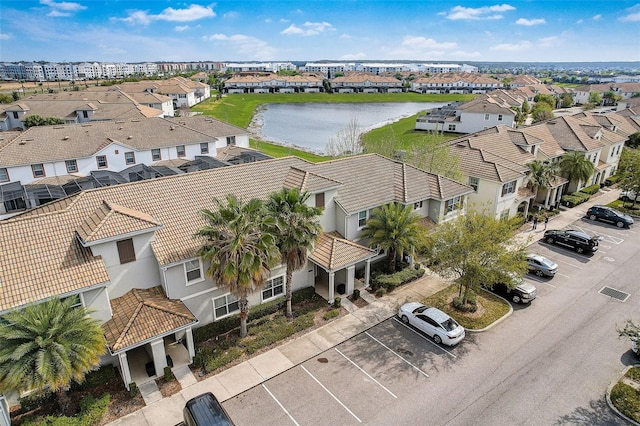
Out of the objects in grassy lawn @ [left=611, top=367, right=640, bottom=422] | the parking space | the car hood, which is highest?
the car hood

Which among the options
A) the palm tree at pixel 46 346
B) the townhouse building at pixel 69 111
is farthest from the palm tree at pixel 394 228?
the townhouse building at pixel 69 111

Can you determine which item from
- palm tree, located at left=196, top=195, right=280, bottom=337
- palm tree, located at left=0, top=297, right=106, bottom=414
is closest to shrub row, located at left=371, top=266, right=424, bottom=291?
palm tree, located at left=196, top=195, right=280, bottom=337

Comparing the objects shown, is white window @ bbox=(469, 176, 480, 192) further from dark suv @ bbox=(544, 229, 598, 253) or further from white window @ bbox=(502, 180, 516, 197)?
dark suv @ bbox=(544, 229, 598, 253)

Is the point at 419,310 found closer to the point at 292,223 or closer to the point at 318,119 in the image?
the point at 292,223

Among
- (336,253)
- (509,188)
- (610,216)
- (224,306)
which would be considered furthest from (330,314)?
(610,216)

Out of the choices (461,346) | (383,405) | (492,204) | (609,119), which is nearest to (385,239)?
(461,346)

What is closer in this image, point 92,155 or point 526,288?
point 526,288

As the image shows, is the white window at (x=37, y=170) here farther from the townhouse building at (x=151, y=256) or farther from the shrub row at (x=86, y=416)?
the shrub row at (x=86, y=416)
